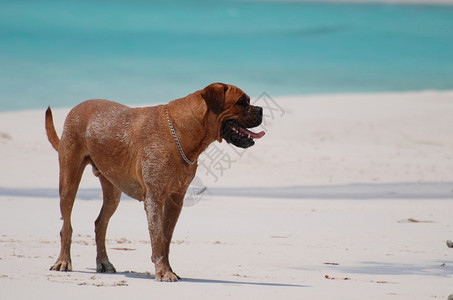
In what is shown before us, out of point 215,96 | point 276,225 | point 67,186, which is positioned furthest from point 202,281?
point 276,225

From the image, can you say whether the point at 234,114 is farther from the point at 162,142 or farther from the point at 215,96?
the point at 162,142

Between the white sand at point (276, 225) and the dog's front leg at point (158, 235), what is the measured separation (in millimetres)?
162

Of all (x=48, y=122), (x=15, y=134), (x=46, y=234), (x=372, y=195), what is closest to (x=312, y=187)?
(x=372, y=195)

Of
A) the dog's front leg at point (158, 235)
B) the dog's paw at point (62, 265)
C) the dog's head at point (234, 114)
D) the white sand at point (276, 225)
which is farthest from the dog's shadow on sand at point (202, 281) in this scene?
the dog's head at point (234, 114)

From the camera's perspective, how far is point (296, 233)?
433 inches

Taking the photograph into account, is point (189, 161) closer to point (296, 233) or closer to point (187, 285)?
point (187, 285)

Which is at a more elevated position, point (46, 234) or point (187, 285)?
point (46, 234)

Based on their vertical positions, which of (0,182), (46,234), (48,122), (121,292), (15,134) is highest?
(15,134)

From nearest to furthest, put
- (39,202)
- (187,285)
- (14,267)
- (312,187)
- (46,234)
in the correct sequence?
(187,285) < (14,267) < (46,234) < (39,202) < (312,187)

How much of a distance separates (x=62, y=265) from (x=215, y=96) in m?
2.28

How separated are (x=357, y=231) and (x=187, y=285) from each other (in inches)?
173

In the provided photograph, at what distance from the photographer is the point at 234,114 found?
7.62 metres

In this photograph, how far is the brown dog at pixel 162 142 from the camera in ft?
25.0

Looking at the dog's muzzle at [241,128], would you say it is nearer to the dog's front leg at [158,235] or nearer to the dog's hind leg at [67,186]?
the dog's front leg at [158,235]
